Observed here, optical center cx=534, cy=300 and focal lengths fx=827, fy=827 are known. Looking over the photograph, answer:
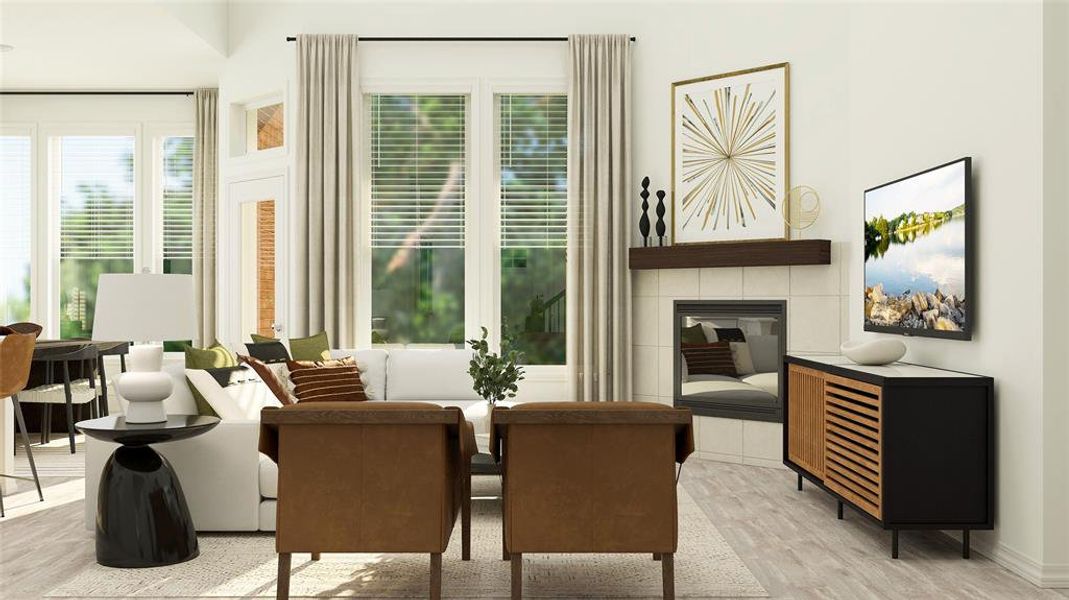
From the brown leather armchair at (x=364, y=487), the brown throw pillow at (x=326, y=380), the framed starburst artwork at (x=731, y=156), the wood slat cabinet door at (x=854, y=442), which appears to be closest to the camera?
A: the brown leather armchair at (x=364, y=487)

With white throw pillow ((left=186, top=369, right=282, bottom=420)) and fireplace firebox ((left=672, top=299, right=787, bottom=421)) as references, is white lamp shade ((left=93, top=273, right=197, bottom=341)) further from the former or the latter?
fireplace firebox ((left=672, top=299, right=787, bottom=421))

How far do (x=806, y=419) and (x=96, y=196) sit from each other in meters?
6.53

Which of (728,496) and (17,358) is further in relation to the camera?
(728,496)

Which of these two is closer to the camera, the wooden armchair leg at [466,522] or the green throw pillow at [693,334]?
the wooden armchair leg at [466,522]

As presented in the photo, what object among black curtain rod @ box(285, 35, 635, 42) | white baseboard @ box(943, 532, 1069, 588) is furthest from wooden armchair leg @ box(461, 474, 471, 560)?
black curtain rod @ box(285, 35, 635, 42)

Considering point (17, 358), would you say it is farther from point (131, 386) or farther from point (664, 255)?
point (664, 255)

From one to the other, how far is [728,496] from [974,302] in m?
1.81

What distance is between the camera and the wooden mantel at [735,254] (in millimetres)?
5449

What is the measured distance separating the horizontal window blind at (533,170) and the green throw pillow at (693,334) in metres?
1.20

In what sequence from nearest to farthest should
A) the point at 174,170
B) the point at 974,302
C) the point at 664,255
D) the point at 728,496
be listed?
the point at 974,302 < the point at 728,496 < the point at 664,255 < the point at 174,170

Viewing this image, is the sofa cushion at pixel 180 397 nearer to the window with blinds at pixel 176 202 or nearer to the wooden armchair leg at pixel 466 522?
the wooden armchair leg at pixel 466 522

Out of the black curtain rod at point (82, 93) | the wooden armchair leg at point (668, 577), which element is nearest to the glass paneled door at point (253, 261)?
the black curtain rod at point (82, 93)

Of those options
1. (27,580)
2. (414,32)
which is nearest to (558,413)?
(27,580)

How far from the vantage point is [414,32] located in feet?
21.3
